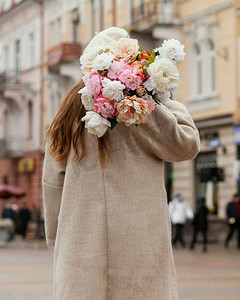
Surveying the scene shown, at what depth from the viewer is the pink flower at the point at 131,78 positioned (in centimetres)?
418

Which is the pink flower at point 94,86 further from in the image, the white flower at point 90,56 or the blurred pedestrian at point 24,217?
→ the blurred pedestrian at point 24,217

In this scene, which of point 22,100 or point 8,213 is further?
point 22,100

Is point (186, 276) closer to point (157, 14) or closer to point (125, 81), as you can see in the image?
point (125, 81)

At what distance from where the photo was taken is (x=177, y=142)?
170 inches

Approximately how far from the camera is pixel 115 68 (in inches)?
167

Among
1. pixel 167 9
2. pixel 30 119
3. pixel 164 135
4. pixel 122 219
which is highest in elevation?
pixel 167 9

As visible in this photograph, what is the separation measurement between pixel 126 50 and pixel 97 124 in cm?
42

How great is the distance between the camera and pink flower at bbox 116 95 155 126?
161 inches

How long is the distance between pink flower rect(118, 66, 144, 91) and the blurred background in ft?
20.9

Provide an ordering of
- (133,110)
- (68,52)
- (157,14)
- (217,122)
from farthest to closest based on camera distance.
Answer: (68,52) < (157,14) < (217,122) < (133,110)

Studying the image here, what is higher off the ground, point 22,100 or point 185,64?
point 22,100

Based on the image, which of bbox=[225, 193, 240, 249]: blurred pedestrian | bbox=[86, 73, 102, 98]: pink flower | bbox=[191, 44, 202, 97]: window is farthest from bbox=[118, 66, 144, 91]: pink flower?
bbox=[191, 44, 202, 97]: window

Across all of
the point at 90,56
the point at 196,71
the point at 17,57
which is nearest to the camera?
the point at 90,56

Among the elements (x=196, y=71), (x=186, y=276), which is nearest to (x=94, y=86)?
(x=186, y=276)
